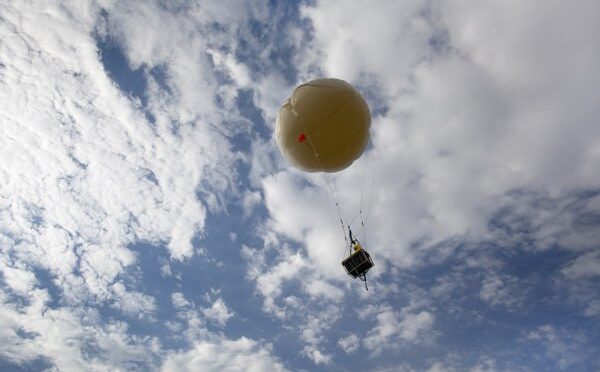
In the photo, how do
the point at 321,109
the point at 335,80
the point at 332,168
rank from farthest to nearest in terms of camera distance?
the point at 332,168 → the point at 335,80 → the point at 321,109

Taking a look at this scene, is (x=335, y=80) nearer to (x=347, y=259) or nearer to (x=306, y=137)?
(x=306, y=137)

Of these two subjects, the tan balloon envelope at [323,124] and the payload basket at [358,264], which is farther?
the payload basket at [358,264]

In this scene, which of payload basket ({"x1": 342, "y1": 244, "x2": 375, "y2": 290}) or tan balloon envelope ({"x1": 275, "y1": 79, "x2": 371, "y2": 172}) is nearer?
tan balloon envelope ({"x1": 275, "y1": 79, "x2": 371, "y2": 172})

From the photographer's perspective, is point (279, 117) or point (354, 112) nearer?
point (354, 112)

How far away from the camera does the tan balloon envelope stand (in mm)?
13008

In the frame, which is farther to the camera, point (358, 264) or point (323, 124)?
point (358, 264)

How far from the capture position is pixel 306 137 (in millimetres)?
13328

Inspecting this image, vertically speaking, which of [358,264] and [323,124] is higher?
[323,124]

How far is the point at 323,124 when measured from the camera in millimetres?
13000

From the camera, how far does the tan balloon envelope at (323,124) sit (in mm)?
13008

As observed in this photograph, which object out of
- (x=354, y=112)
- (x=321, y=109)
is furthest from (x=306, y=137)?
(x=354, y=112)

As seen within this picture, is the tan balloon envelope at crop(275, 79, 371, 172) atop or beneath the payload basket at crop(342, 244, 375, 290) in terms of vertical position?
atop

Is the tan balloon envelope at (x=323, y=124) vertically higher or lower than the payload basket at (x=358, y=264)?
Result: higher

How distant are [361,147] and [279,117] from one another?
372 centimetres
